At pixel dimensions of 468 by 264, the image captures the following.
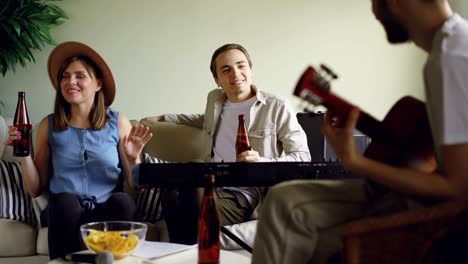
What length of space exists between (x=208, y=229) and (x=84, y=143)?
127cm

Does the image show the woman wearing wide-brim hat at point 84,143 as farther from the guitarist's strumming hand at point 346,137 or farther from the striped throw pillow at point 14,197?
the guitarist's strumming hand at point 346,137

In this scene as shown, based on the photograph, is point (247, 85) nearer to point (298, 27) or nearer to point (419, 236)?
point (298, 27)

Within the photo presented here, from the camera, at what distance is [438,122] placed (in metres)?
1.15

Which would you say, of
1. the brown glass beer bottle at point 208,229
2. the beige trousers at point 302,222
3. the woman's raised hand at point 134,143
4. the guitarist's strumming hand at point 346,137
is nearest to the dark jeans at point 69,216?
the woman's raised hand at point 134,143

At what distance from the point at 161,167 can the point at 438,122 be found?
130cm

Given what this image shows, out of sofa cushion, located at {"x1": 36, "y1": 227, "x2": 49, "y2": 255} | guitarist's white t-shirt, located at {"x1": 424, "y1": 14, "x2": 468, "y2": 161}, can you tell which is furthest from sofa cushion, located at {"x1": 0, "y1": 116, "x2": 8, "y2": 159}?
guitarist's white t-shirt, located at {"x1": 424, "y1": 14, "x2": 468, "y2": 161}

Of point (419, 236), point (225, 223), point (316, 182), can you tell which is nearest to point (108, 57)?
point (225, 223)

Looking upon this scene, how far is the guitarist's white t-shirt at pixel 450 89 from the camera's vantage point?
44.0 inches

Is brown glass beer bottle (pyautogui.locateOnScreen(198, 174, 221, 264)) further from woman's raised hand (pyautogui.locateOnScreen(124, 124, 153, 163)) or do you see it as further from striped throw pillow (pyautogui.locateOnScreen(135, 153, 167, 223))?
striped throw pillow (pyautogui.locateOnScreen(135, 153, 167, 223))

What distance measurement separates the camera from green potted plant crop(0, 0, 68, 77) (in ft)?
11.1

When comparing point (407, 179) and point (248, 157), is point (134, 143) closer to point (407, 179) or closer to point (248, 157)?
point (248, 157)

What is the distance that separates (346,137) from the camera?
1.26 m

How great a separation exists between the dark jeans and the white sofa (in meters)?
0.29

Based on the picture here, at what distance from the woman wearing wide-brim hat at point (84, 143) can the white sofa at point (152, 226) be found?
0.48 ft
